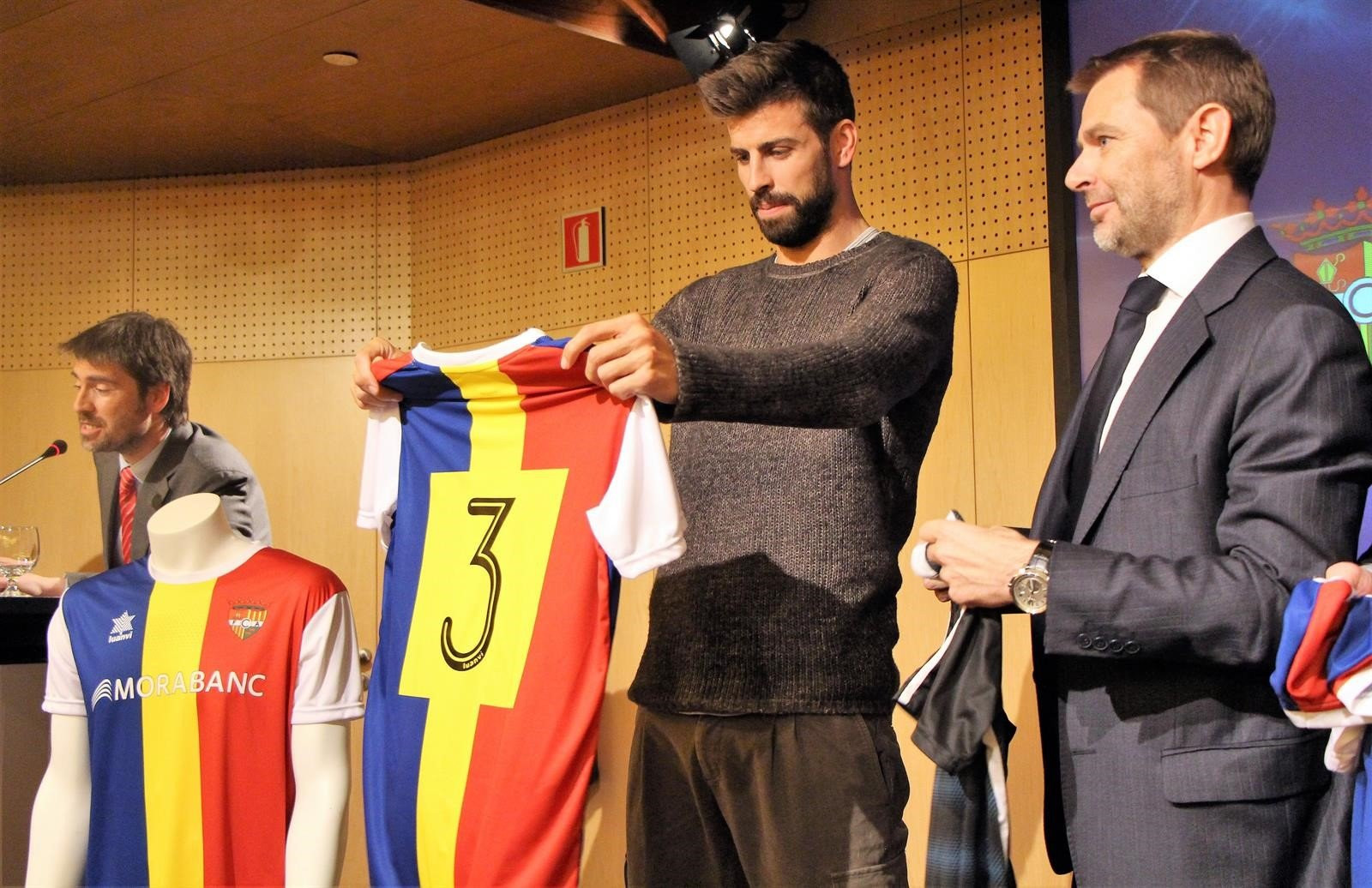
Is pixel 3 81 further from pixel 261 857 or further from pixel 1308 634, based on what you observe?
pixel 1308 634

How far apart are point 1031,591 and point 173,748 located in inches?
54.8

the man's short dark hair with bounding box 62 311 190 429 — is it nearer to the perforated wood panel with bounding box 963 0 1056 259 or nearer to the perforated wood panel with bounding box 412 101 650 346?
the perforated wood panel with bounding box 412 101 650 346

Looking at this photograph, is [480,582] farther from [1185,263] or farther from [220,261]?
[220,261]

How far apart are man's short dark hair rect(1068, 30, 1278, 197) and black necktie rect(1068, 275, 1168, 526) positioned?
21 cm

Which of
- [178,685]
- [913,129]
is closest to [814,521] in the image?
[178,685]

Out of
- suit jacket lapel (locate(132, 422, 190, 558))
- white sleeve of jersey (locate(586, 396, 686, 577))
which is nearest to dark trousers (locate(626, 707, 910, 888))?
white sleeve of jersey (locate(586, 396, 686, 577))

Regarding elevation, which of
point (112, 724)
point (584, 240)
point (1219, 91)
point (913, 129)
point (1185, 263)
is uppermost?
point (913, 129)

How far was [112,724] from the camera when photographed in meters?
2.11

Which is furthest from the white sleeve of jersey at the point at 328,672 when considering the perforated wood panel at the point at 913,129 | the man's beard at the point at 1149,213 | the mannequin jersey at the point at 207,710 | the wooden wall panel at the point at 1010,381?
A: the perforated wood panel at the point at 913,129

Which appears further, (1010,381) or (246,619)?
(1010,381)

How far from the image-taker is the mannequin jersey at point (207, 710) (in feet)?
6.73

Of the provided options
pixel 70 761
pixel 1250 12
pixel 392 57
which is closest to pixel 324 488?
pixel 392 57

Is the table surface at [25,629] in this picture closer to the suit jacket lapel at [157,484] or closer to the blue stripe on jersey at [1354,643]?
the suit jacket lapel at [157,484]

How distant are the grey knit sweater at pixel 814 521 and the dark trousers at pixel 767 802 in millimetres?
42
